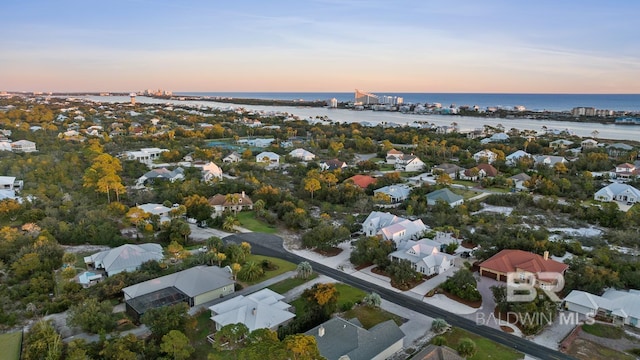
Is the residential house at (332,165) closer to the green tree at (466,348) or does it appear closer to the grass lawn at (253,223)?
the grass lawn at (253,223)

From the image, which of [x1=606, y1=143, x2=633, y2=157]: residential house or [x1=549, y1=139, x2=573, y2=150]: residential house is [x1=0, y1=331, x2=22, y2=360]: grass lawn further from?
[x1=549, y1=139, x2=573, y2=150]: residential house

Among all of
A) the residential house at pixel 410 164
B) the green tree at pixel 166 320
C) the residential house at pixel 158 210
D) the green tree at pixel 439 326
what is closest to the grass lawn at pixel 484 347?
the green tree at pixel 439 326

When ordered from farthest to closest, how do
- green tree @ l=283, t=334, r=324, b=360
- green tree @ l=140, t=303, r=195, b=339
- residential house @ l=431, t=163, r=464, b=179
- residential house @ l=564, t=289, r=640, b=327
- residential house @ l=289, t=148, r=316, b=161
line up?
residential house @ l=289, t=148, r=316, b=161
residential house @ l=431, t=163, r=464, b=179
residential house @ l=564, t=289, r=640, b=327
green tree @ l=140, t=303, r=195, b=339
green tree @ l=283, t=334, r=324, b=360

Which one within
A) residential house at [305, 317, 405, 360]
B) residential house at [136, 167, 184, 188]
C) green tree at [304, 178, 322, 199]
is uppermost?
green tree at [304, 178, 322, 199]

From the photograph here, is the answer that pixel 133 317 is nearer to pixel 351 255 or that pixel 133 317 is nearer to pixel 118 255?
pixel 118 255

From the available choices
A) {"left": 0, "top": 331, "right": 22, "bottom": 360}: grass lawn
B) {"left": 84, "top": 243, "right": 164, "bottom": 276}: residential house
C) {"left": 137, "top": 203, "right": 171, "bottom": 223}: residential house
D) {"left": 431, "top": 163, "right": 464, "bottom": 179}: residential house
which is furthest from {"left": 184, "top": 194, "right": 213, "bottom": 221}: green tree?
{"left": 431, "top": 163, "right": 464, "bottom": 179}: residential house

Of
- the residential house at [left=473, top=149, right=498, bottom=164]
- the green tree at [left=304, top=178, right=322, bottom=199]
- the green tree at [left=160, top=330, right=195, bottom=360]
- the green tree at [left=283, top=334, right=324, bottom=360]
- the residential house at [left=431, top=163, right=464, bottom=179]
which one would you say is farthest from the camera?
the residential house at [left=473, top=149, right=498, bottom=164]

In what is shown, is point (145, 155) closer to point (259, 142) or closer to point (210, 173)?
point (210, 173)
